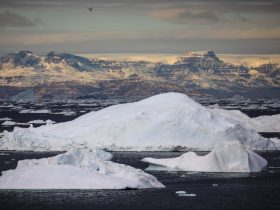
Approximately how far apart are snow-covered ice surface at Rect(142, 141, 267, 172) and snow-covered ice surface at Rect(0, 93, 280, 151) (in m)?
10.9

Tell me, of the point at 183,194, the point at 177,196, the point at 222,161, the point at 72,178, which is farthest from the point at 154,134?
the point at 177,196

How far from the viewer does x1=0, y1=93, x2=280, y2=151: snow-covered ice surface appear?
61.8 metres

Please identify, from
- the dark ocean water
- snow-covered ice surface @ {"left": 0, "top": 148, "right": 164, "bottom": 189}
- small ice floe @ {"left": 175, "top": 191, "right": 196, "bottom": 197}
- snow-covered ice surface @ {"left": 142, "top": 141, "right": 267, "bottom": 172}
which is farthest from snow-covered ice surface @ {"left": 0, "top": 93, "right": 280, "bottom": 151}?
small ice floe @ {"left": 175, "top": 191, "right": 196, "bottom": 197}

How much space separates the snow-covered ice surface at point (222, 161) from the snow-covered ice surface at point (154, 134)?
35.7ft

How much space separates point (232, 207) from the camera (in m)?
38.1

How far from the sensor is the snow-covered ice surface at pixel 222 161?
159ft

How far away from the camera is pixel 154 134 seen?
207 ft

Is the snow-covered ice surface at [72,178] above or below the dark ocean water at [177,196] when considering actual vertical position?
above

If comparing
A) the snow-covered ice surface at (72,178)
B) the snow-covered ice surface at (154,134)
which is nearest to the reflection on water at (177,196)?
the snow-covered ice surface at (72,178)

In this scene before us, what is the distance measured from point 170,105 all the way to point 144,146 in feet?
18.3

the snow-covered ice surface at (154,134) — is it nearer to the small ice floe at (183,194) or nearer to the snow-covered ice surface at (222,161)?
the snow-covered ice surface at (222,161)

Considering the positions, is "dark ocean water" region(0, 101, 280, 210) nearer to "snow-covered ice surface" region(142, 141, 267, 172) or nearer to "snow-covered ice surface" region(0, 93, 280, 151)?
"snow-covered ice surface" region(142, 141, 267, 172)

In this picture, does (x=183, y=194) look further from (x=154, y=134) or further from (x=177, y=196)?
(x=154, y=134)

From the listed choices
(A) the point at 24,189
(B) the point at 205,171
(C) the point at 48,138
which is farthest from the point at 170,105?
(A) the point at 24,189
